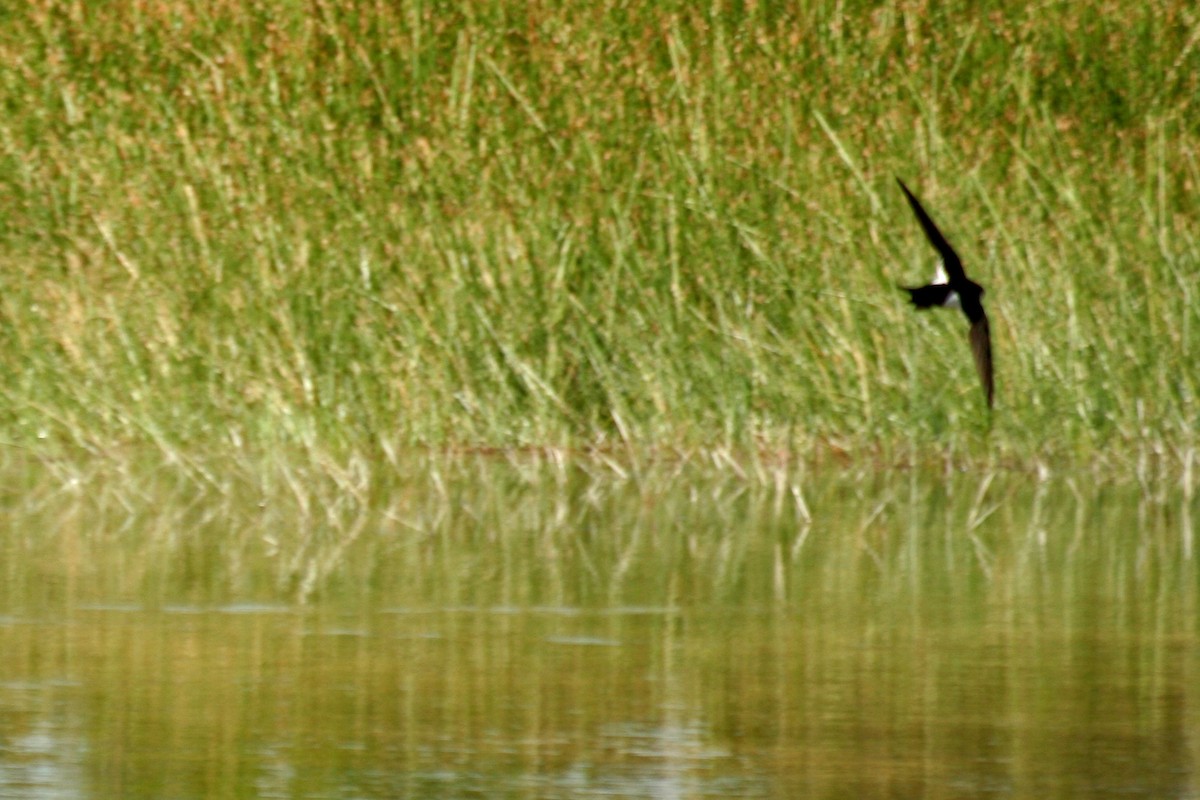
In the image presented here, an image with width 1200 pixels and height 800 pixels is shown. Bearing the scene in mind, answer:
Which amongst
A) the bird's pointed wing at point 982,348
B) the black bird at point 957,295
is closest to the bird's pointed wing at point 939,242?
the black bird at point 957,295

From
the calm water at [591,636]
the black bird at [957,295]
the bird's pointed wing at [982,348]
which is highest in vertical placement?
the black bird at [957,295]

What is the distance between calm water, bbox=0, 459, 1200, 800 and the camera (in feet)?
13.0

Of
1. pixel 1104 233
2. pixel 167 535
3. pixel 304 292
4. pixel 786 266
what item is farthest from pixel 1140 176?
pixel 167 535

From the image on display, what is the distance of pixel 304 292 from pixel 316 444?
Answer: 106 centimetres

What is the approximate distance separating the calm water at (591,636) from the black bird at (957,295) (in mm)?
465

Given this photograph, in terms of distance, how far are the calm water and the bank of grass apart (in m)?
0.35

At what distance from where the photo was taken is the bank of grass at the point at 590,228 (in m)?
8.11

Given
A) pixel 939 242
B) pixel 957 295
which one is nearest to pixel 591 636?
pixel 939 242

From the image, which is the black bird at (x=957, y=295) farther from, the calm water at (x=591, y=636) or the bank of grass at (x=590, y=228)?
the bank of grass at (x=590, y=228)

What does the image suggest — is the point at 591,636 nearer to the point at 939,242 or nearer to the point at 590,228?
the point at 939,242

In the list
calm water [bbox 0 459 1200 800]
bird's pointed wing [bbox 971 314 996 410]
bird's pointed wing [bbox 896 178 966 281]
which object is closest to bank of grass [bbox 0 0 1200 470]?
calm water [bbox 0 459 1200 800]

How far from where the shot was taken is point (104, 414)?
8.01 meters

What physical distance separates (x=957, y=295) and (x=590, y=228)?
2.30m

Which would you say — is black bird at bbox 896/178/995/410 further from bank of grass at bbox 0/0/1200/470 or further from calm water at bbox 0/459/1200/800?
bank of grass at bbox 0/0/1200/470
